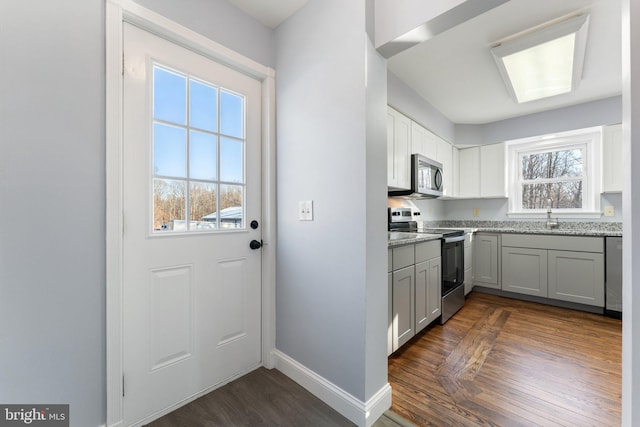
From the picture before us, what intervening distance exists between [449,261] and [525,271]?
1.39 metres

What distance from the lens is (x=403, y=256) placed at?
199cm

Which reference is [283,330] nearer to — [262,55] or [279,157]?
[279,157]

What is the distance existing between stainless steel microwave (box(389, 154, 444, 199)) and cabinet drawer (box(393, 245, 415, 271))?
38.2 inches

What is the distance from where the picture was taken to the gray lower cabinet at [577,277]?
287 centimetres

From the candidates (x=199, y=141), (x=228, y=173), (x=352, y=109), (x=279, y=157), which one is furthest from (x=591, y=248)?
(x=199, y=141)

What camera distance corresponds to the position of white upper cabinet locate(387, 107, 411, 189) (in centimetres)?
254

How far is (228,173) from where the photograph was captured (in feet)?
5.64

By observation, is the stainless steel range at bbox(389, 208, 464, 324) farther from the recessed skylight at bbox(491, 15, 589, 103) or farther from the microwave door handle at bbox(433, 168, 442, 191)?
the recessed skylight at bbox(491, 15, 589, 103)

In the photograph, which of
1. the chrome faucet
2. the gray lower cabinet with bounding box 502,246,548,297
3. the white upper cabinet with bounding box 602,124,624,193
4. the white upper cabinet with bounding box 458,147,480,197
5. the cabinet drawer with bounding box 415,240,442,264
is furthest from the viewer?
the white upper cabinet with bounding box 458,147,480,197

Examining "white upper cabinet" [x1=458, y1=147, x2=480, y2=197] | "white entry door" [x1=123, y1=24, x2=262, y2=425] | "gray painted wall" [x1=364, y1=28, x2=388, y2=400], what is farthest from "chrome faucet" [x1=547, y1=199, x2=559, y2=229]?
"white entry door" [x1=123, y1=24, x2=262, y2=425]

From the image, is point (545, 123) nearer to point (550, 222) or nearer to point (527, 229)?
point (550, 222)

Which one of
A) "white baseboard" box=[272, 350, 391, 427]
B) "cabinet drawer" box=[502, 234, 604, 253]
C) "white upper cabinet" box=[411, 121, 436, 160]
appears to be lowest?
"white baseboard" box=[272, 350, 391, 427]

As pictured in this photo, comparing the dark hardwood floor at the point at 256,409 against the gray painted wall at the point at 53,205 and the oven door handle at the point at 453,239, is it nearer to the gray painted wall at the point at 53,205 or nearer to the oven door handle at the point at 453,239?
the gray painted wall at the point at 53,205

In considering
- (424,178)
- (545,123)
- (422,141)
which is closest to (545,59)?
(422,141)
